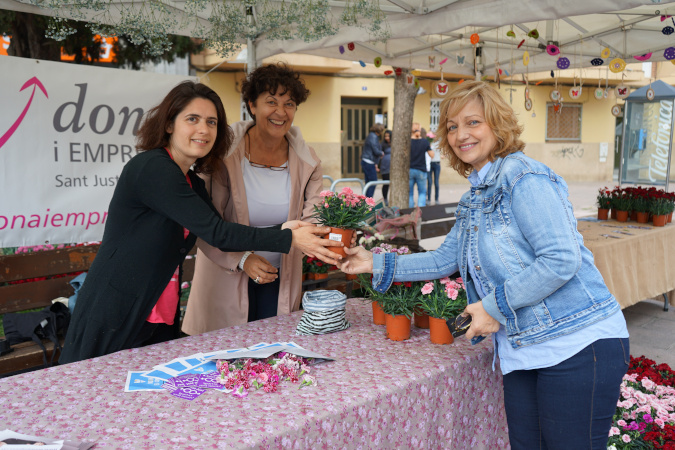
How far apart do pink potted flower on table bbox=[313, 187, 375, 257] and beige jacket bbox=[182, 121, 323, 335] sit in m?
0.45

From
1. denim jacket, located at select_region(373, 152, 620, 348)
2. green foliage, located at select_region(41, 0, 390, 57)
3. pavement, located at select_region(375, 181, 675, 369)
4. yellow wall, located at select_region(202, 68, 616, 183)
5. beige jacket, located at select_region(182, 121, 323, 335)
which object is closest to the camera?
denim jacket, located at select_region(373, 152, 620, 348)

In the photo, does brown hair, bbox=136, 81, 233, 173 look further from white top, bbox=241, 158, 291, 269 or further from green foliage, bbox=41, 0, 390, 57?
green foliage, bbox=41, 0, 390, 57

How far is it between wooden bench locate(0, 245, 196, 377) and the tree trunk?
4420 millimetres

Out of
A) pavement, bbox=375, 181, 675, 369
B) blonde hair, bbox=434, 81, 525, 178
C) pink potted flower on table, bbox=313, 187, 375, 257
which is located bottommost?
pavement, bbox=375, 181, 675, 369

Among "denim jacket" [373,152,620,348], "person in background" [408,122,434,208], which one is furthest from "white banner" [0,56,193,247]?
"person in background" [408,122,434,208]

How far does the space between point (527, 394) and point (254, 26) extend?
3.17 meters

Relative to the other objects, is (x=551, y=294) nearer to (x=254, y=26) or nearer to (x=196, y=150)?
(x=196, y=150)

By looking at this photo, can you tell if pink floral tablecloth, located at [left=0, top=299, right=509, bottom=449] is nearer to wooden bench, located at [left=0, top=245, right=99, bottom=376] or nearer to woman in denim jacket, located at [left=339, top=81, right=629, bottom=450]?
woman in denim jacket, located at [left=339, top=81, right=629, bottom=450]

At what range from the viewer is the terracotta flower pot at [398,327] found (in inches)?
84.8

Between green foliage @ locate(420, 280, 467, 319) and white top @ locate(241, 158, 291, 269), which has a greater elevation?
white top @ locate(241, 158, 291, 269)

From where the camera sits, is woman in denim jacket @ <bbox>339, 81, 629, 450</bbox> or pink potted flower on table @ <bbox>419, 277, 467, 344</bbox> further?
pink potted flower on table @ <bbox>419, 277, 467, 344</bbox>

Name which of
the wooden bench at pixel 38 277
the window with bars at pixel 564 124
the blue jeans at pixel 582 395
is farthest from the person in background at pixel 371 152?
the window with bars at pixel 564 124

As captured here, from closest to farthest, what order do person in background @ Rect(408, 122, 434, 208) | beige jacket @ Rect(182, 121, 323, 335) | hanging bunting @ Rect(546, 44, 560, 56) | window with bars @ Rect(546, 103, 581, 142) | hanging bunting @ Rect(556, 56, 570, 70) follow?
beige jacket @ Rect(182, 121, 323, 335) < hanging bunting @ Rect(546, 44, 560, 56) < hanging bunting @ Rect(556, 56, 570, 70) < person in background @ Rect(408, 122, 434, 208) < window with bars @ Rect(546, 103, 581, 142)

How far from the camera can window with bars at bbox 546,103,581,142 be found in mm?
19297
